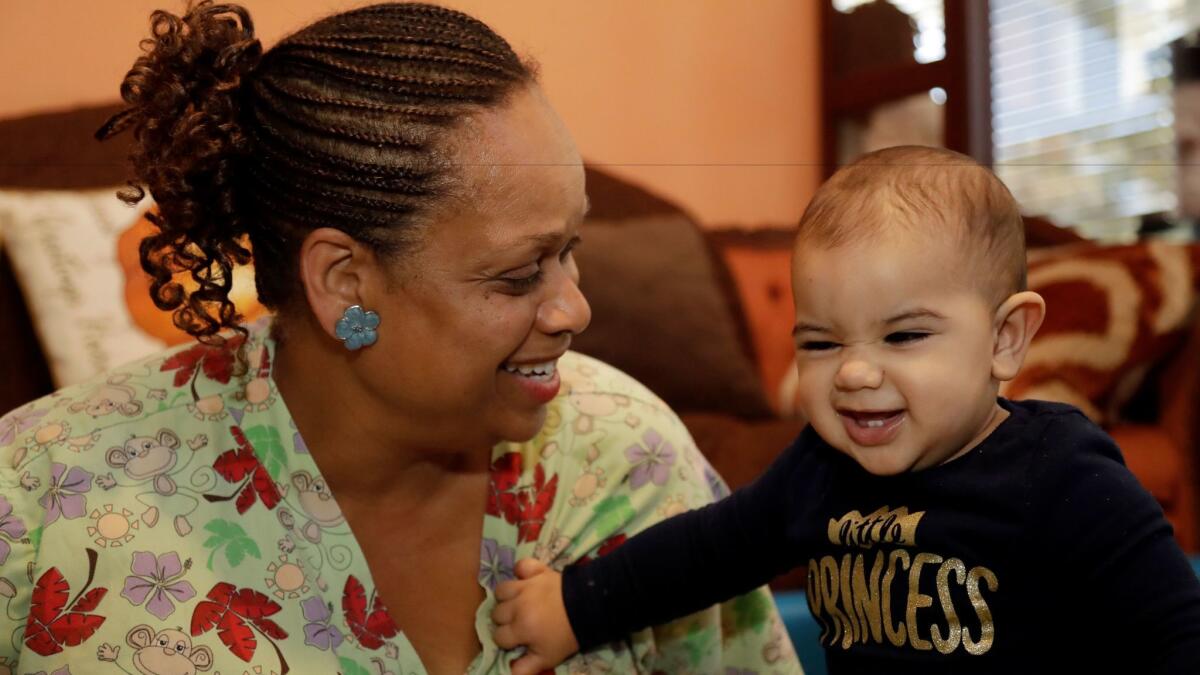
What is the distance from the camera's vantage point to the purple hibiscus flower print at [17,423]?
1.13m

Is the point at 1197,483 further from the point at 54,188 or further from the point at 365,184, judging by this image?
the point at 54,188

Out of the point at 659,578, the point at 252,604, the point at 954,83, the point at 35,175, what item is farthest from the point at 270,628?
the point at 954,83

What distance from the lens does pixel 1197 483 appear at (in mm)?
1771

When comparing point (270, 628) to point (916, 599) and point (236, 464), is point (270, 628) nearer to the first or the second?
point (236, 464)

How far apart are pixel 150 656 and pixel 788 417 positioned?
133 cm

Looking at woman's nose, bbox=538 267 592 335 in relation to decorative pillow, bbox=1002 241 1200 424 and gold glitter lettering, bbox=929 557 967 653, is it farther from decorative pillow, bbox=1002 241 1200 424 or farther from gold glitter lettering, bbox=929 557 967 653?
decorative pillow, bbox=1002 241 1200 424

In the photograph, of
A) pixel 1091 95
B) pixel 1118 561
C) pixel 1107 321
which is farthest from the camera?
pixel 1091 95

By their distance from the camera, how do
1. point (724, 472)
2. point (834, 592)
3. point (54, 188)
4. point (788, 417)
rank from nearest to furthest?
point (834, 592), point (54, 188), point (724, 472), point (788, 417)

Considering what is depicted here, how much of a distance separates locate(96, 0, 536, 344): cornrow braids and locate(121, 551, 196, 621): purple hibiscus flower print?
218 millimetres

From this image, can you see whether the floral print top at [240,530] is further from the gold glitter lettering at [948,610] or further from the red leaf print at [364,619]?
the gold glitter lettering at [948,610]

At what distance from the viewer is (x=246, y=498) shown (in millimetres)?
1142

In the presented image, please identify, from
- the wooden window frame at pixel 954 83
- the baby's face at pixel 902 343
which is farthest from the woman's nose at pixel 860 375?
the wooden window frame at pixel 954 83

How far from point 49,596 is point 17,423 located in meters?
0.18

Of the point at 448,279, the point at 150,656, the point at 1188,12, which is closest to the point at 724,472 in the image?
the point at 448,279
